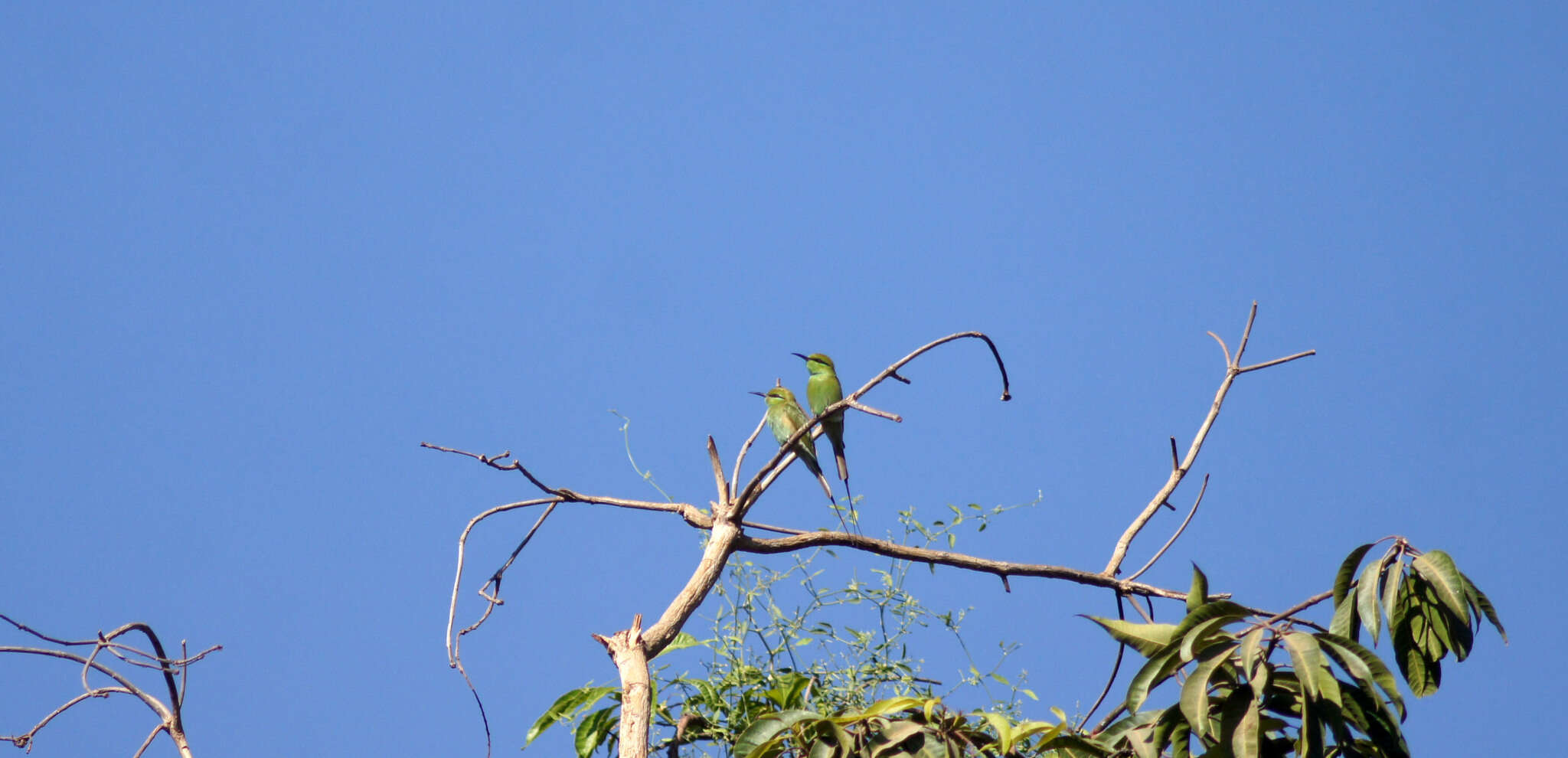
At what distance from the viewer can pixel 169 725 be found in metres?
2.81

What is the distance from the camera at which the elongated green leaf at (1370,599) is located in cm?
215

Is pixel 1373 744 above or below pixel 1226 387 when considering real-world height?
below

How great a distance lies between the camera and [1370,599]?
218cm

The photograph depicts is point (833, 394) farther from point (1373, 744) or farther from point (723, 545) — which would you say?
point (1373, 744)

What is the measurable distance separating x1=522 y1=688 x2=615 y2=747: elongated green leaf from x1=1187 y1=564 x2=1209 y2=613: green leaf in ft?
4.32

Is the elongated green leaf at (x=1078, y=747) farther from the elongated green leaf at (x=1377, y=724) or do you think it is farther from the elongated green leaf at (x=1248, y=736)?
the elongated green leaf at (x=1377, y=724)

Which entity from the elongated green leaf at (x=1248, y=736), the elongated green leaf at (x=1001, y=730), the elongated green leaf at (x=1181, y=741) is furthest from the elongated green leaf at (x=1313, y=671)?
the elongated green leaf at (x=1001, y=730)

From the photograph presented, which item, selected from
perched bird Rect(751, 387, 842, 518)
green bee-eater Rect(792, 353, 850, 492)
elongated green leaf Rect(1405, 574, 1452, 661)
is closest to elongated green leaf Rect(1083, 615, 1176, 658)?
elongated green leaf Rect(1405, 574, 1452, 661)

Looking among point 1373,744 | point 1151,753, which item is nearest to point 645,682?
point 1151,753

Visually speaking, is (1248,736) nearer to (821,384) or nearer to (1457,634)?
(1457,634)

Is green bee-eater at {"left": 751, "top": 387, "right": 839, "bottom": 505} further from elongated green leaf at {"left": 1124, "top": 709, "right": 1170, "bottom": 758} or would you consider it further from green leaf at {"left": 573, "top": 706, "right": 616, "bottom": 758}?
elongated green leaf at {"left": 1124, "top": 709, "right": 1170, "bottom": 758}

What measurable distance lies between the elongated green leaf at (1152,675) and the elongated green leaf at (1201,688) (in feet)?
0.15

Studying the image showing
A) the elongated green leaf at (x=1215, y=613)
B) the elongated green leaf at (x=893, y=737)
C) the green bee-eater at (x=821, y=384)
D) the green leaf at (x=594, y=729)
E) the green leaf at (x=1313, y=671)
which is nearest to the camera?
the green leaf at (x=1313, y=671)

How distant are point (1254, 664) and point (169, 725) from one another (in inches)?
91.4
